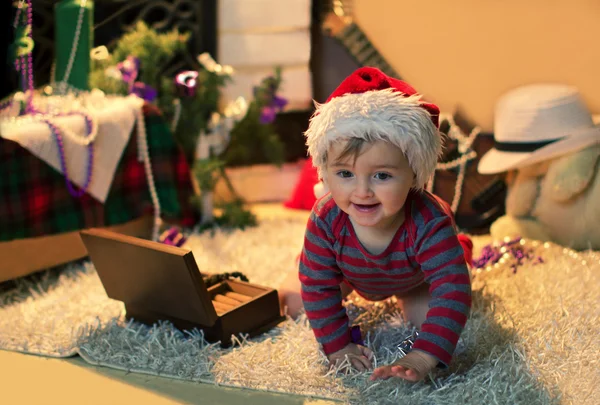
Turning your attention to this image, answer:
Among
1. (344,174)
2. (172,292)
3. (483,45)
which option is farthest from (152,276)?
(483,45)

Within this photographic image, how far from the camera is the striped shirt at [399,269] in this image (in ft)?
3.95

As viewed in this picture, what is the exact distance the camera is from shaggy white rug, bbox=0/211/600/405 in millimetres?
1206

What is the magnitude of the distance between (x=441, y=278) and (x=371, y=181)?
212 millimetres

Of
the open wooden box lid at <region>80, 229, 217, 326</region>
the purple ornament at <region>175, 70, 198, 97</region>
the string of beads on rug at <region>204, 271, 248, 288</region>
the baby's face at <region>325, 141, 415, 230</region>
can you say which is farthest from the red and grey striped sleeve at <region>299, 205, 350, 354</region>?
the purple ornament at <region>175, 70, 198, 97</region>

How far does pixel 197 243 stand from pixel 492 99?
1.01 meters

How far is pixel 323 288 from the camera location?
1.32 metres

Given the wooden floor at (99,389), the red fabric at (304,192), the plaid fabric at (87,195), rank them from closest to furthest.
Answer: the wooden floor at (99,389) < the plaid fabric at (87,195) < the red fabric at (304,192)

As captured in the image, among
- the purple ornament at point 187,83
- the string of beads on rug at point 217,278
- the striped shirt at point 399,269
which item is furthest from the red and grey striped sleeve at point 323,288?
the purple ornament at point 187,83

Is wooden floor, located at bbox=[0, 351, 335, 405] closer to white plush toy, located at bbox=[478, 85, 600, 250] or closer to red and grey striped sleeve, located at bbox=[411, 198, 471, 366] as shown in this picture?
red and grey striped sleeve, located at bbox=[411, 198, 471, 366]

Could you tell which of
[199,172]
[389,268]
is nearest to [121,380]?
[389,268]

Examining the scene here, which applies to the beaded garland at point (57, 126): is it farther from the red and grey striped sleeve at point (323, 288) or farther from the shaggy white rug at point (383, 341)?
the red and grey striped sleeve at point (323, 288)

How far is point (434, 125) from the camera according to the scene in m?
1.21

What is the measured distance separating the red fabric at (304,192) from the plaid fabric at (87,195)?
0.42 m

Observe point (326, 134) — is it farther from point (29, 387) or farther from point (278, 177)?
point (278, 177)
